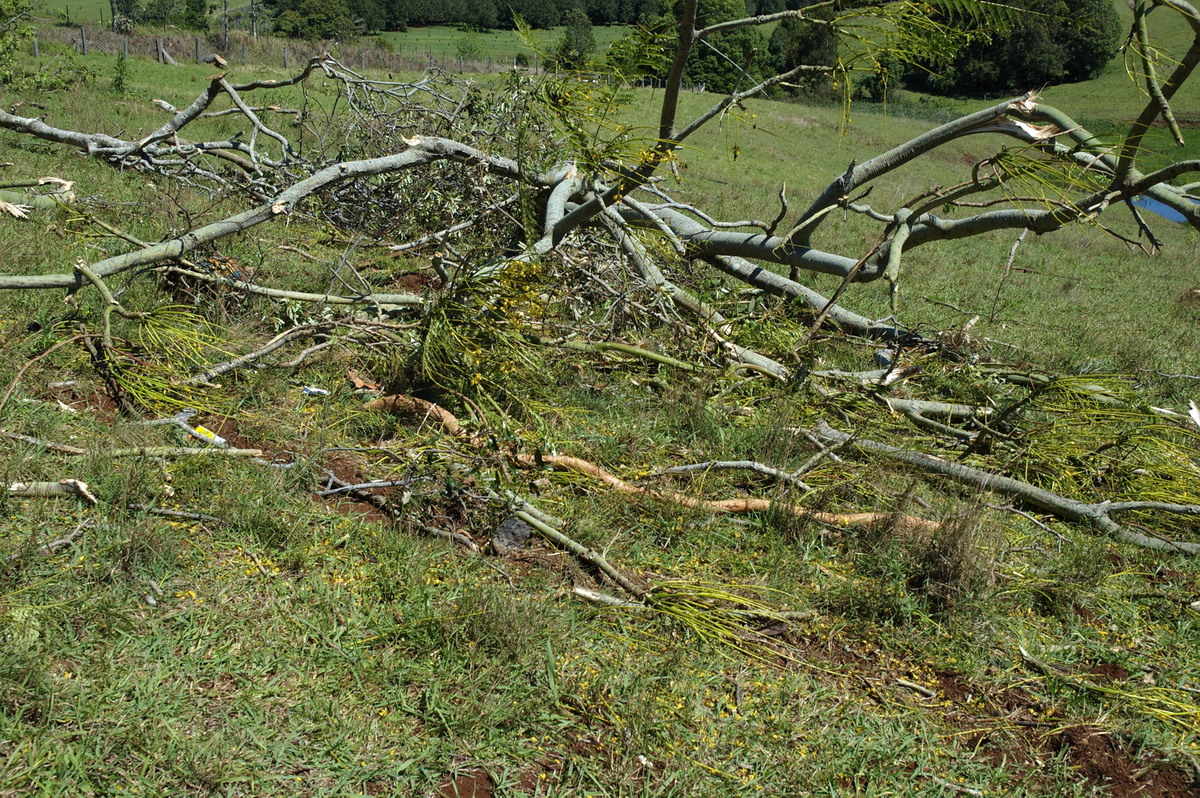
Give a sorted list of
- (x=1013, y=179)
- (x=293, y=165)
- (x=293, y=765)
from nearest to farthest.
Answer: (x=293, y=765), (x=1013, y=179), (x=293, y=165)

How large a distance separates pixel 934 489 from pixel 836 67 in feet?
6.69

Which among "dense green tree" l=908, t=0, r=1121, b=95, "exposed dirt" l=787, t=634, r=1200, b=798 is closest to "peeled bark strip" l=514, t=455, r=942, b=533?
"exposed dirt" l=787, t=634, r=1200, b=798

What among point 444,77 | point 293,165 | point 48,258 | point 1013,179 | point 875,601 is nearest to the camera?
point 875,601

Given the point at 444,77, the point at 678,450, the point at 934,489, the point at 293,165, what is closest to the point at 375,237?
the point at 293,165

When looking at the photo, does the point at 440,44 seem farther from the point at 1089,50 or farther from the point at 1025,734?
the point at 1025,734

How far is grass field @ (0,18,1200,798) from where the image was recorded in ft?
7.00

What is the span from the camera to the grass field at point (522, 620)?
7.00 ft

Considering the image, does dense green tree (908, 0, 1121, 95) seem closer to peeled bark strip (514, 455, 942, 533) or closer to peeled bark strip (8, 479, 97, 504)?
peeled bark strip (514, 455, 942, 533)

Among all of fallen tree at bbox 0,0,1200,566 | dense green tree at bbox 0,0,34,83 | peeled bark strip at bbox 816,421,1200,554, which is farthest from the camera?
dense green tree at bbox 0,0,34,83

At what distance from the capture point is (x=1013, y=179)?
3.79 m

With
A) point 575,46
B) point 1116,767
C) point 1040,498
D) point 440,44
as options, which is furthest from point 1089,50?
point 1116,767

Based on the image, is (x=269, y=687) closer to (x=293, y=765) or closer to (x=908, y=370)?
(x=293, y=765)

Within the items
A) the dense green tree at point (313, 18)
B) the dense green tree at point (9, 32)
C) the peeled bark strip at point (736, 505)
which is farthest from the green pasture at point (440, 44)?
the peeled bark strip at point (736, 505)

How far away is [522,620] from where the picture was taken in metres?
2.52
